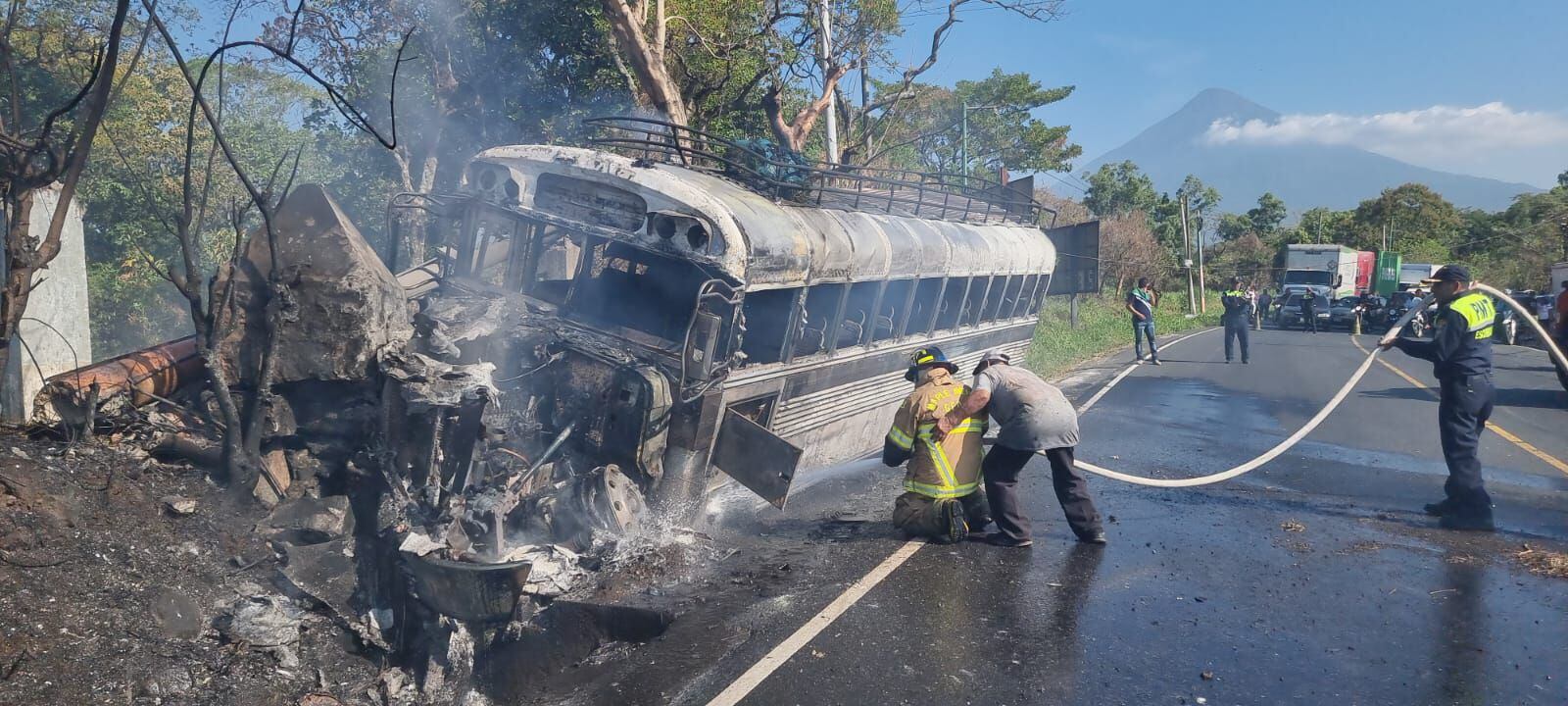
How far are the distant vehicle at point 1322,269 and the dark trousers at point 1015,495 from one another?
36.7 m

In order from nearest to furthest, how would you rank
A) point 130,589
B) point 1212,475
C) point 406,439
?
point 130,589 < point 406,439 < point 1212,475

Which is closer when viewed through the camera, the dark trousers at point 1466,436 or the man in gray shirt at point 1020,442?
the man in gray shirt at point 1020,442

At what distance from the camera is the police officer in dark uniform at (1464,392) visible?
718 centimetres

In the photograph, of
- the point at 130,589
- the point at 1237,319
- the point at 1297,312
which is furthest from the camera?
the point at 1297,312

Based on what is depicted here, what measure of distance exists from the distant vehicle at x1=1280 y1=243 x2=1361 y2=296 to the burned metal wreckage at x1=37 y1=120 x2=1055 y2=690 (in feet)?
121

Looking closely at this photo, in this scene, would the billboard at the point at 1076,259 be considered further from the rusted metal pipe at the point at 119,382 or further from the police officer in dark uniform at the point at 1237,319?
the rusted metal pipe at the point at 119,382

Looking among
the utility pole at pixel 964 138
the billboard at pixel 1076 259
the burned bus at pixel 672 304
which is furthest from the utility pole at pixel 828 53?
the burned bus at pixel 672 304

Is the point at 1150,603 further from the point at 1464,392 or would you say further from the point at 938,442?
the point at 1464,392

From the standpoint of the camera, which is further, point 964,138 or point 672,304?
point 964,138

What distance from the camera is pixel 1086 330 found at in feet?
90.1

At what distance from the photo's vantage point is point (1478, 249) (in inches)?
2046

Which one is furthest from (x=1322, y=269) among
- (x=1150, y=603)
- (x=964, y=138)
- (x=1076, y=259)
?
(x=1150, y=603)

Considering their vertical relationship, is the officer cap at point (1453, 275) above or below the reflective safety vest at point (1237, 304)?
above

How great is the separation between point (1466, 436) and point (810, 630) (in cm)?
527
